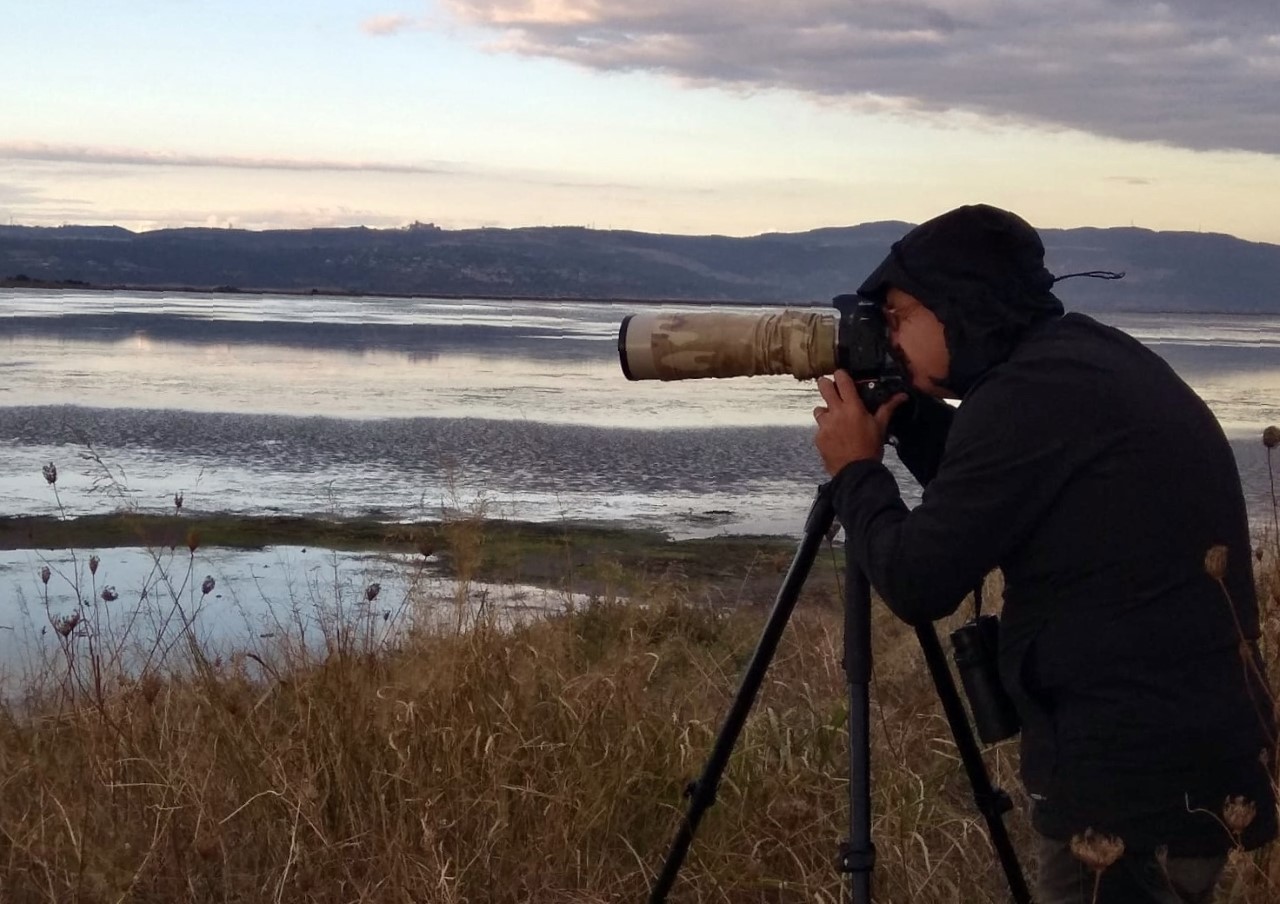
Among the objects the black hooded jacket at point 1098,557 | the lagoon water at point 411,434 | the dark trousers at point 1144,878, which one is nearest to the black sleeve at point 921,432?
the black hooded jacket at point 1098,557

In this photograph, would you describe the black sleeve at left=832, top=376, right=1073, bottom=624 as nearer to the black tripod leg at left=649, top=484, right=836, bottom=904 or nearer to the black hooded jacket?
the black hooded jacket

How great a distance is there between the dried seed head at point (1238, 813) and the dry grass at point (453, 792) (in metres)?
0.85

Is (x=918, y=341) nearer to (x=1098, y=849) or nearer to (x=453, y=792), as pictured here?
(x=1098, y=849)

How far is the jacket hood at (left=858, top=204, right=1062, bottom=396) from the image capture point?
6.52 ft

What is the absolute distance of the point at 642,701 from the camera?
156 inches

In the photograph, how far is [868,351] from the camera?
2.26 meters

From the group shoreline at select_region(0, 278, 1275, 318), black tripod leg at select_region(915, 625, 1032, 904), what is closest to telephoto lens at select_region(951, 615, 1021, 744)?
black tripod leg at select_region(915, 625, 1032, 904)

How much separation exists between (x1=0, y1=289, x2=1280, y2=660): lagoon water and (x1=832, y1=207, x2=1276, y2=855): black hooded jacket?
0.35 ft

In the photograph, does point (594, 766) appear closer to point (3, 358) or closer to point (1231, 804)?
point (1231, 804)

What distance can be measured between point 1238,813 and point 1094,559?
1.25 ft

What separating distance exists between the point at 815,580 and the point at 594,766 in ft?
18.7

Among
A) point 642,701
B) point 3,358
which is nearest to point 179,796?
point 642,701

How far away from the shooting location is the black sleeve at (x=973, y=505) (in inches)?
73.8

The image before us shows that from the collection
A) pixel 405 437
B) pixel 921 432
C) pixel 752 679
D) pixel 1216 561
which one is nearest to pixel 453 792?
pixel 752 679
